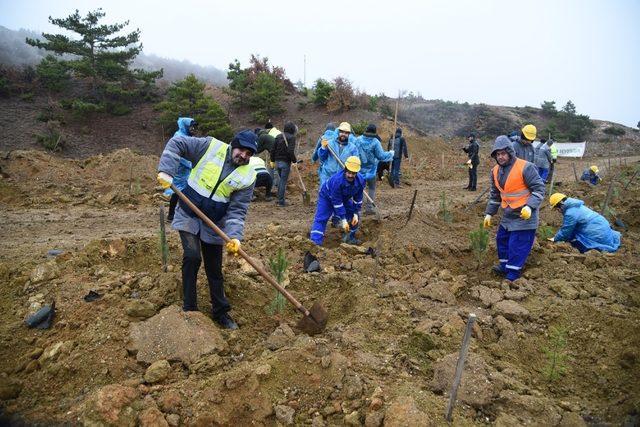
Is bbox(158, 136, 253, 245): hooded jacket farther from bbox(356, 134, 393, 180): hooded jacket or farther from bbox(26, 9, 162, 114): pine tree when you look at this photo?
bbox(26, 9, 162, 114): pine tree

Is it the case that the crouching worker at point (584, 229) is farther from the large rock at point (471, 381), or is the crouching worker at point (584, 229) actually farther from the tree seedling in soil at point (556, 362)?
the large rock at point (471, 381)

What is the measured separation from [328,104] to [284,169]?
1359 cm

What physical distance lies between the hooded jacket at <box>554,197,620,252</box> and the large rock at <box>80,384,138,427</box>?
19.3 feet

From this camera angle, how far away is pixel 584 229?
18.6 ft

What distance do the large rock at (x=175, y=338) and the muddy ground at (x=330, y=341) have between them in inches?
0.4

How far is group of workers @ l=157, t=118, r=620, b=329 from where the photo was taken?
3238mm

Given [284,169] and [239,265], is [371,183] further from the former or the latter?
[239,265]

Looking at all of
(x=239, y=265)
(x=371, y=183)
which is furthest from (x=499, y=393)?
(x=371, y=183)

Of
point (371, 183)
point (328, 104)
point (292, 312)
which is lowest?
point (292, 312)

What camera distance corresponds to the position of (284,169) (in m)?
8.09

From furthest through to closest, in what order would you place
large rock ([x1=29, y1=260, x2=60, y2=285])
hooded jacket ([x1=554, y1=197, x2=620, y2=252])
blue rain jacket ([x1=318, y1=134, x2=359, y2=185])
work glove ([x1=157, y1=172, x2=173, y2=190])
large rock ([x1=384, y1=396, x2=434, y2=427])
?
1. blue rain jacket ([x1=318, y1=134, x2=359, y2=185])
2. hooded jacket ([x1=554, y1=197, x2=620, y2=252])
3. large rock ([x1=29, y1=260, x2=60, y2=285])
4. work glove ([x1=157, y1=172, x2=173, y2=190])
5. large rock ([x1=384, y1=396, x2=434, y2=427])

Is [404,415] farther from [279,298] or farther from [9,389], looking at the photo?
[9,389]

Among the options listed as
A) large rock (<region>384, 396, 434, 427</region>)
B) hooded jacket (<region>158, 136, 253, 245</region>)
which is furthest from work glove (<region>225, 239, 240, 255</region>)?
large rock (<region>384, 396, 434, 427</region>)

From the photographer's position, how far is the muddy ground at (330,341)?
2.36 meters
